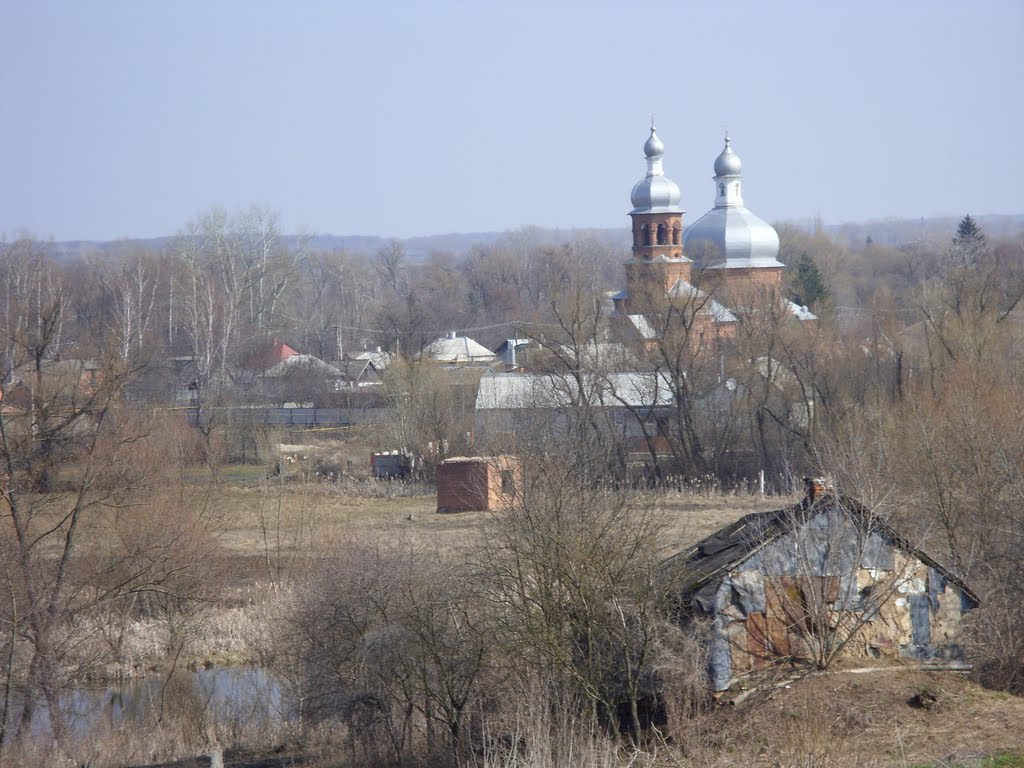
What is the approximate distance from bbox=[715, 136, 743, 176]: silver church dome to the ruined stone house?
138 feet

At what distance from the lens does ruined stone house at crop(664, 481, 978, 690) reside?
10.7 m

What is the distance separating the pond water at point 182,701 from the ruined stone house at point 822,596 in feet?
20.5

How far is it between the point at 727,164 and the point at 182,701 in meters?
40.7

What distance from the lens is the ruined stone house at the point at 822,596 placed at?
10.7 meters

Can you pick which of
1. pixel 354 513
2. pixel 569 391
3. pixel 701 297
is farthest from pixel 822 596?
pixel 701 297

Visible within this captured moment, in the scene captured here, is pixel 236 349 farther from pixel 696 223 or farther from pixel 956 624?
pixel 956 624

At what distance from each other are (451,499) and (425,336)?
22.3m

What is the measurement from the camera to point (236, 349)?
168ft

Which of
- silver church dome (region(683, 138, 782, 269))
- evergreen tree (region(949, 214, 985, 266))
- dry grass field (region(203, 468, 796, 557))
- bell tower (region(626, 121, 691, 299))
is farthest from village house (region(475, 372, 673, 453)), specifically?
evergreen tree (region(949, 214, 985, 266))

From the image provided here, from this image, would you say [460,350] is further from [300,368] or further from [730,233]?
[730,233]

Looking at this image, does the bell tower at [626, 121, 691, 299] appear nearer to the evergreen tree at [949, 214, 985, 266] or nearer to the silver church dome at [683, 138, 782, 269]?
the silver church dome at [683, 138, 782, 269]

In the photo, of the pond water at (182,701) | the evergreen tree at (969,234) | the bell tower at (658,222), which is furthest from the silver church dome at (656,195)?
the pond water at (182,701)

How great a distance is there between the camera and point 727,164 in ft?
169

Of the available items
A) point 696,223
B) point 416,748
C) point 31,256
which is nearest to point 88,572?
point 416,748
